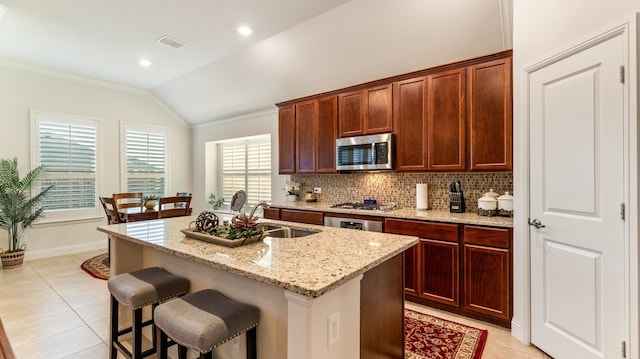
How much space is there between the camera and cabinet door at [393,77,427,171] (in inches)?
129

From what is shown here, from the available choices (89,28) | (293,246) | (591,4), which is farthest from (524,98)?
(89,28)

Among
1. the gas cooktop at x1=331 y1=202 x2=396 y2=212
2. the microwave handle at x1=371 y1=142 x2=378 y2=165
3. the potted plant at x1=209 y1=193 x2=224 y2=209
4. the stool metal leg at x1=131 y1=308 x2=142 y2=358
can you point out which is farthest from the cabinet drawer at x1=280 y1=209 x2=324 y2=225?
the potted plant at x1=209 y1=193 x2=224 y2=209

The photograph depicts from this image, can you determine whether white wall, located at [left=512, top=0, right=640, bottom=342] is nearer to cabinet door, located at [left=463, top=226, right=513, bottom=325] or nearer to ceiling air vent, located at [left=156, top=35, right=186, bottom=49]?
cabinet door, located at [left=463, top=226, right=513, bottom=325]

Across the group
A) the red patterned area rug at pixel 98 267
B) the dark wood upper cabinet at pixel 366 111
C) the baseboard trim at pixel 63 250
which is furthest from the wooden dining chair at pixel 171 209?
the dark wood upper cabinet at pixel 366 111

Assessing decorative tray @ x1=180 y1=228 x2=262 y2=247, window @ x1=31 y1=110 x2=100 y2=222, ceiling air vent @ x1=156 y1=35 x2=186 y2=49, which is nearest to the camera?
decorative tray @ x1=180 y1=228 x2=262 y2=247

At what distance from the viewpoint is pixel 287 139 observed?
15.1 feet

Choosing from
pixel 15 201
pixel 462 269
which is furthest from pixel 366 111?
pixel 15 201

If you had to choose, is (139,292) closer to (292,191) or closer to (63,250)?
(292,191)

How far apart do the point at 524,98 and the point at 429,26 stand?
115cm

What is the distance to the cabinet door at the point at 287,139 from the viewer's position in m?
4.54

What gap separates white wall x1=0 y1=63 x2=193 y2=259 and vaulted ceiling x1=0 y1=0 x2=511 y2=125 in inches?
10.7

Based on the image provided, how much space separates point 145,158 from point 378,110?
4846 millimetres

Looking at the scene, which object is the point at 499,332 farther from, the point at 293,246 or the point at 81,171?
the point at 81,171

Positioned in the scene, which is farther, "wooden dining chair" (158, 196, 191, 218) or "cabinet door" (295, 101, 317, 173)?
"cabinet door" (295, 101, 317, 173)
